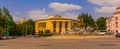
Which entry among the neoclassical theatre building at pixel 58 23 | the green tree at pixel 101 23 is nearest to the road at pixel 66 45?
the green tree at pixel 101 23

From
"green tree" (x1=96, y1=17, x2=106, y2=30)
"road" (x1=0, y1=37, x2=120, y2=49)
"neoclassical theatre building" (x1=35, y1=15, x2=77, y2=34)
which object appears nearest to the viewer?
"road" (x1=0, y1=37, x2=120, y2=49)

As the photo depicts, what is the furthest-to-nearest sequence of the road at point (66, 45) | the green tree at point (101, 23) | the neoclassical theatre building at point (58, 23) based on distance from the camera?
1. the neoclassical theatre building at point (58, 23)
2. the green tree at point (101, 23)
3. the road at point (66, 45)

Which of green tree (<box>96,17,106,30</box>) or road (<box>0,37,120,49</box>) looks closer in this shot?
road (<box>0,37,120,49</box>)

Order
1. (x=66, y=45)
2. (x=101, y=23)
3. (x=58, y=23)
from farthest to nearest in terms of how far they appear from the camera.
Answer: (x=58, y=23) → (x=101, y=23) → (x=66, y=45)

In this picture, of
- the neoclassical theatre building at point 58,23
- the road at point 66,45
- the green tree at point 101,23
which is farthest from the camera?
the neoclassical theatre building at point 58,23

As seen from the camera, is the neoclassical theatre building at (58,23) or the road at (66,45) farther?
the neoclassical theatre building at (58,23)

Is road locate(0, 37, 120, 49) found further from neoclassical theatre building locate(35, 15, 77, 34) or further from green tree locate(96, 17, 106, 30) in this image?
neoclassical theatre building locate(35, 15, 77, 34)

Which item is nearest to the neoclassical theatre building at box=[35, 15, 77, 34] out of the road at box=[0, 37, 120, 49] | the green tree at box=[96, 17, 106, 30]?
the green tree at box=[96, 17, 106, 30]

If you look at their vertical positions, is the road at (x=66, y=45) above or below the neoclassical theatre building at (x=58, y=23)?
below

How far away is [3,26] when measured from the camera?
339 feet

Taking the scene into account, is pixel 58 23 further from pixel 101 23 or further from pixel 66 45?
pixel 66 45

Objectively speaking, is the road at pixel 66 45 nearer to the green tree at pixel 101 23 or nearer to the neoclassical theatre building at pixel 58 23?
the green tree at pixel 101 23

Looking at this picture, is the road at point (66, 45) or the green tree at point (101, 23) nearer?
the road at point (66, 45)

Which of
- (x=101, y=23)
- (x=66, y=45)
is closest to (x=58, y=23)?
(x=101, y=23)
